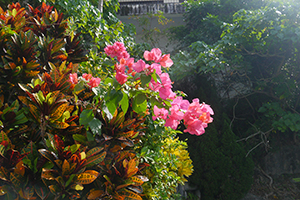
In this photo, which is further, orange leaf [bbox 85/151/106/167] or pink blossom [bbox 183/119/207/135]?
pink blossom [bbox 183/119/207/135]

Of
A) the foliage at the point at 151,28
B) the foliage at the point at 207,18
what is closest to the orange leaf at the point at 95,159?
the foliage at the point at 207,18

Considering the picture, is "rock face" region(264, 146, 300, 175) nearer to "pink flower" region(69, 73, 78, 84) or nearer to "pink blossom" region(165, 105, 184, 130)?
"pink blossom" region(165, 105, 184, 130)

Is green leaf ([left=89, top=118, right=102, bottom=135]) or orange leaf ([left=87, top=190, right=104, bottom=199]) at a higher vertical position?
green leaf ([left=89, top=118, right=102, bottom=135])

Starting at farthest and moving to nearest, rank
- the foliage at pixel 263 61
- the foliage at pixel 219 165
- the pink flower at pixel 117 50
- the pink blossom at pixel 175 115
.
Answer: the foliage at pixel 263 61 → the foliage at pixel 219 165 → the pink flower at pixel 117 50 → the pink blossom at pixel 175 115

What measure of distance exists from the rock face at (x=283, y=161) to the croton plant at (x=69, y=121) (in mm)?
3333

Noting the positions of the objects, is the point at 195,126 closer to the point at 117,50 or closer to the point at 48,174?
the point at 48,174

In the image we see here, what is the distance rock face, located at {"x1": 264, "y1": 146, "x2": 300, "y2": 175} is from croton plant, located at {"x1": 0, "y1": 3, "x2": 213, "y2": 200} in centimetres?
333

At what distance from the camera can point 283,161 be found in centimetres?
370

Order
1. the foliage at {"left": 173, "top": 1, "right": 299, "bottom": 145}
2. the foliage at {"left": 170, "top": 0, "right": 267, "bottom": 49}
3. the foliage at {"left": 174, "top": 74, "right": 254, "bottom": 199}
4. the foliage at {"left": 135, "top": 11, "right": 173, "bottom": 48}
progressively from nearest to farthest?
the foliage at {"left": 174, "top": 74, "right": 254, "bottom": 199}, the foliage at {"left": 173, "top": 1, "right": 299, "bottom": 145}, the foliage at {"left": 170, "top": 0, "right": 267, "bottom": 49}, the foliage at {"left": 135, "top": 11, "right": 173, "bottom": 48}

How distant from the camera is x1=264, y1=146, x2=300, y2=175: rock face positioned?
3.66 meters

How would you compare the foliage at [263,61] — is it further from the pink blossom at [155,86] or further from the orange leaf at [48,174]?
the orange leaf at [48,174]

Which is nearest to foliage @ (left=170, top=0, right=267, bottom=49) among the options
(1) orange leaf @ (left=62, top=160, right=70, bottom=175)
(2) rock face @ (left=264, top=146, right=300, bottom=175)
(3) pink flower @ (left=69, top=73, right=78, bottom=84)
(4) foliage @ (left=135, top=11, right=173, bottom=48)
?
(4) foliage @ (left=135, top=11, right=173, bottom=48)

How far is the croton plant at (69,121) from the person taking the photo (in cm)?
86

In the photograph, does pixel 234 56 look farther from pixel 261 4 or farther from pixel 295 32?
pixel 261 4
